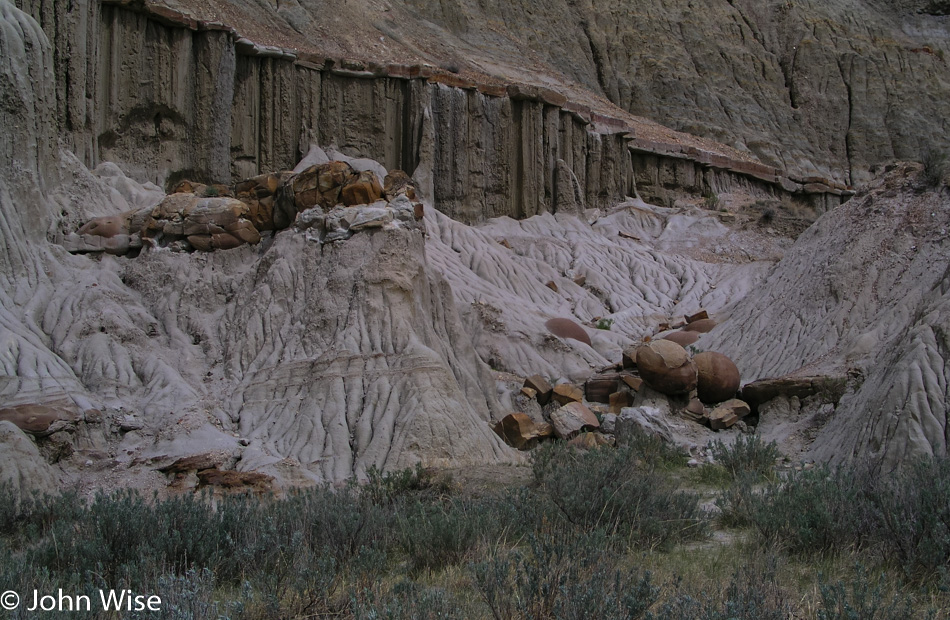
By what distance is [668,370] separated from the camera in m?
21.0

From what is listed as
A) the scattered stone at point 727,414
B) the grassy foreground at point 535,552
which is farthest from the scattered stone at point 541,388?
the grassy foreground at point 535,552

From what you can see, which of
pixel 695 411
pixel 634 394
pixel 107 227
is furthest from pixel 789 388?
pixel 107 227

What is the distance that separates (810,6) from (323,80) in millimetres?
52085

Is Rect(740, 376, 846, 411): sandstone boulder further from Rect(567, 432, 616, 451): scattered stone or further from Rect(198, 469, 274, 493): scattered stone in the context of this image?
Rect(198, 469, 274, 493): scattered stone

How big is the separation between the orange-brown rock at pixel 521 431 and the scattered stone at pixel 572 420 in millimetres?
266

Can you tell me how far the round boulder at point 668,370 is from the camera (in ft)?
68.9

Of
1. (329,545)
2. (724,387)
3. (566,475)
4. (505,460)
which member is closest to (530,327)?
(724,387)

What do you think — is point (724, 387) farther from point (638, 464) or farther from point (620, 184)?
point (620, 184)

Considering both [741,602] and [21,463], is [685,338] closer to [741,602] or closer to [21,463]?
[21,463]

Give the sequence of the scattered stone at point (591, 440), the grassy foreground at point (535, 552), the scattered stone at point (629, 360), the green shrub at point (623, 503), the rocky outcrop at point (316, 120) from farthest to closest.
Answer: the rocky outcrop at point (316, 120) < the scattered stone at point (629, 360) < the scattered stone at point (591, 440) < the green shrub at point (623, 503) < the grassy foreground at point (535, 552)

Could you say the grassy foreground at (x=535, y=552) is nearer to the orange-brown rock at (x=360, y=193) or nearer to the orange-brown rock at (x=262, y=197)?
the orange-brown rock at (x=360, y=193)

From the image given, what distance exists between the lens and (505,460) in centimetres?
1761

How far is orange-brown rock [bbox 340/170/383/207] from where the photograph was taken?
22.8 meters

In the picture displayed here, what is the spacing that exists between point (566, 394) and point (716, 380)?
12.4 ft
